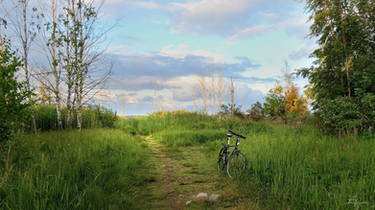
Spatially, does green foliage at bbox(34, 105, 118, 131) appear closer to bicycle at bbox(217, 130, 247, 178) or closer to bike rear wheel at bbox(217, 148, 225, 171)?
bike rear wheel at bbox(217, 148, 225, 171)

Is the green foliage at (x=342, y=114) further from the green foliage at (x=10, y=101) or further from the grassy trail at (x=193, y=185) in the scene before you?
the green foliage at (x=10, y=101)

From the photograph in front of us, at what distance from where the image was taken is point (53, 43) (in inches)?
412

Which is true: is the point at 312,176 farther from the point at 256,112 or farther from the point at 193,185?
the point at 256,112

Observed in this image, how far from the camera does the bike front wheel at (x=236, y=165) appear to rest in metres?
5.57

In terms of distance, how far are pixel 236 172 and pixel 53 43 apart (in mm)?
9270

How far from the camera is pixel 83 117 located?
43.1ft

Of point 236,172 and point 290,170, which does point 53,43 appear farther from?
point 290,170

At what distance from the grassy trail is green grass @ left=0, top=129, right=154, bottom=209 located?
48 cm

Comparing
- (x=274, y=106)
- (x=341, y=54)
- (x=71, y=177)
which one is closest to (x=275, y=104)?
(x=274, y=106)

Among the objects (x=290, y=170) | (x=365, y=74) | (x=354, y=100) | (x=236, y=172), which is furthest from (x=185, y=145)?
(x=365, y=74)

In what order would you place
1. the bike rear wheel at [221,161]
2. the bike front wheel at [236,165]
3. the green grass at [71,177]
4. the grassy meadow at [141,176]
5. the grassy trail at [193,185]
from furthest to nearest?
the bike rear wheel at [221,161] → the bike front wheel at [236,165] → the grassy trail at [193,185] → the grassy meadow at [141,176] → the green grass at [71,177]

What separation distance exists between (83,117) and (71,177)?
360 inches

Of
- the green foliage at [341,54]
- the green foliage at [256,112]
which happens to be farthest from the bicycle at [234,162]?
the green foliage at [256,112]

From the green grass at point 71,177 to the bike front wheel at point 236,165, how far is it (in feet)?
6.20
